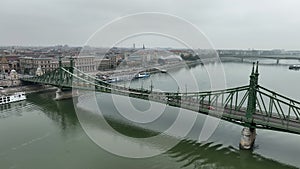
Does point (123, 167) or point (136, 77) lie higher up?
point (136, 77)

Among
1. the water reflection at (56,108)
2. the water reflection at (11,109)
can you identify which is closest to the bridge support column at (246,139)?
the water reflection at (56,108)

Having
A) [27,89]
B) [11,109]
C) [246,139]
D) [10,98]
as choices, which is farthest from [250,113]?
[27,89]

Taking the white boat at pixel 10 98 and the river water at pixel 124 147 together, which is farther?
the white boat at pixel 10 98

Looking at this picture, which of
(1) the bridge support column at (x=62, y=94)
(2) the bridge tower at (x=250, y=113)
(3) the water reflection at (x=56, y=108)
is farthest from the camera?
(1) the bridge support column at (x=62, y=94)

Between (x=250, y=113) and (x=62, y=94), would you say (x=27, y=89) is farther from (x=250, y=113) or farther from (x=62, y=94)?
(x=250, y=113)

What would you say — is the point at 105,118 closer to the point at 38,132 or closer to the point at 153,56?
the point at 38,132

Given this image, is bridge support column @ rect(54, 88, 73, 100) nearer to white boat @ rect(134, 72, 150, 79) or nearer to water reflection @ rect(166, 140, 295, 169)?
white boat @ rect(134, 72, 150, 79)

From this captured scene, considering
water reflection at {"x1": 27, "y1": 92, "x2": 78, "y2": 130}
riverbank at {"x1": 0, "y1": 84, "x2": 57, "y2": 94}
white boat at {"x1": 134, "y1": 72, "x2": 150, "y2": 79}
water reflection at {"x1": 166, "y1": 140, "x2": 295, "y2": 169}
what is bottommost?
water reflection at {"x1": 166, "y1": 140, "x2": 295, "y2": 169}

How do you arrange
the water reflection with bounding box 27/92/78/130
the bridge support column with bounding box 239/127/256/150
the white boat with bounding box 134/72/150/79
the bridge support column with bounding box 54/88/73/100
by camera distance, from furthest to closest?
the white boat with bounding box 134/72/150/79 < the bridge support column with bounding box 54/88/73/100 < the water reflection with bounding box 27/92/78/130 < the bridge support column with bounding box 239/127/256/150

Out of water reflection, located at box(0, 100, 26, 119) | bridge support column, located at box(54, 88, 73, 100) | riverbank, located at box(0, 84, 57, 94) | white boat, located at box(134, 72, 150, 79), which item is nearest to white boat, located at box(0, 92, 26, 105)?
water reflection, located at box(0, 100, 26, 119)

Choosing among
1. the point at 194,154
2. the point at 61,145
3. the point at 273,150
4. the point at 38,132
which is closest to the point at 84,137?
the point at 61,145

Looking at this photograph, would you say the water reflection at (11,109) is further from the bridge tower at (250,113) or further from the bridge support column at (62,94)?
the bridge tower at (250,113)
